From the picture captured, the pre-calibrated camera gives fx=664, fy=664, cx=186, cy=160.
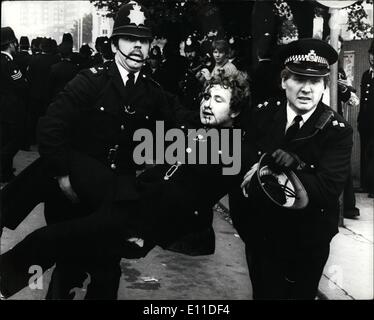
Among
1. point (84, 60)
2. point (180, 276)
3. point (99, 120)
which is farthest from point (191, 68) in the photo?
point (99, 120)

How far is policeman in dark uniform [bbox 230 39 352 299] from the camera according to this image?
3.53 meters

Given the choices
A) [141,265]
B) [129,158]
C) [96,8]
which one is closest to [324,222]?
[129,158]

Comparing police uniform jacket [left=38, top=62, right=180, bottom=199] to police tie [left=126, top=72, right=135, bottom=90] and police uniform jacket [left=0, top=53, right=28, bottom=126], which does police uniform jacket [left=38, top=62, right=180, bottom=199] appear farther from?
police uniform jacket [left=0, top=53, right=28, bottom=126]

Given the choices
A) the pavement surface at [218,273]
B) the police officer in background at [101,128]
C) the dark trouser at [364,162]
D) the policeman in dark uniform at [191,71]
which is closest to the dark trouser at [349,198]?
the pavement surface at [218,273]

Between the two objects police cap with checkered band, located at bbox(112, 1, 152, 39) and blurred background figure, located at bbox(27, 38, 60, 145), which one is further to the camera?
blurred background figure, located at bbox(27, 38, 60, 145)

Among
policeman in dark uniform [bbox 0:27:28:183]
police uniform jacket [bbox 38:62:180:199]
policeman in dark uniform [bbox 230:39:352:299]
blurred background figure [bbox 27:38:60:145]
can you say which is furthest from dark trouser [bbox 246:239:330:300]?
blurred background figure [bbox 27:38:60:145]

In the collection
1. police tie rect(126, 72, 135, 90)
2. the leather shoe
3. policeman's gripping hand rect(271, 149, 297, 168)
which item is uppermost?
police tie rect(126, 72, 135, 90)

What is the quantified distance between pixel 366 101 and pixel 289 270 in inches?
220

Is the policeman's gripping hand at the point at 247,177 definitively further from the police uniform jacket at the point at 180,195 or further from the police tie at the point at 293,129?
the police tie at the point at 293,129

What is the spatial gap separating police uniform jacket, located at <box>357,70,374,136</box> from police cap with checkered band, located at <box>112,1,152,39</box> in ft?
17.2

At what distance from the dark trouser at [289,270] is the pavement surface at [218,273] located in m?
1.57

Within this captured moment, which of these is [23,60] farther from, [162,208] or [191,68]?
[162,208]

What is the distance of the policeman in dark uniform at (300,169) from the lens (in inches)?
139
